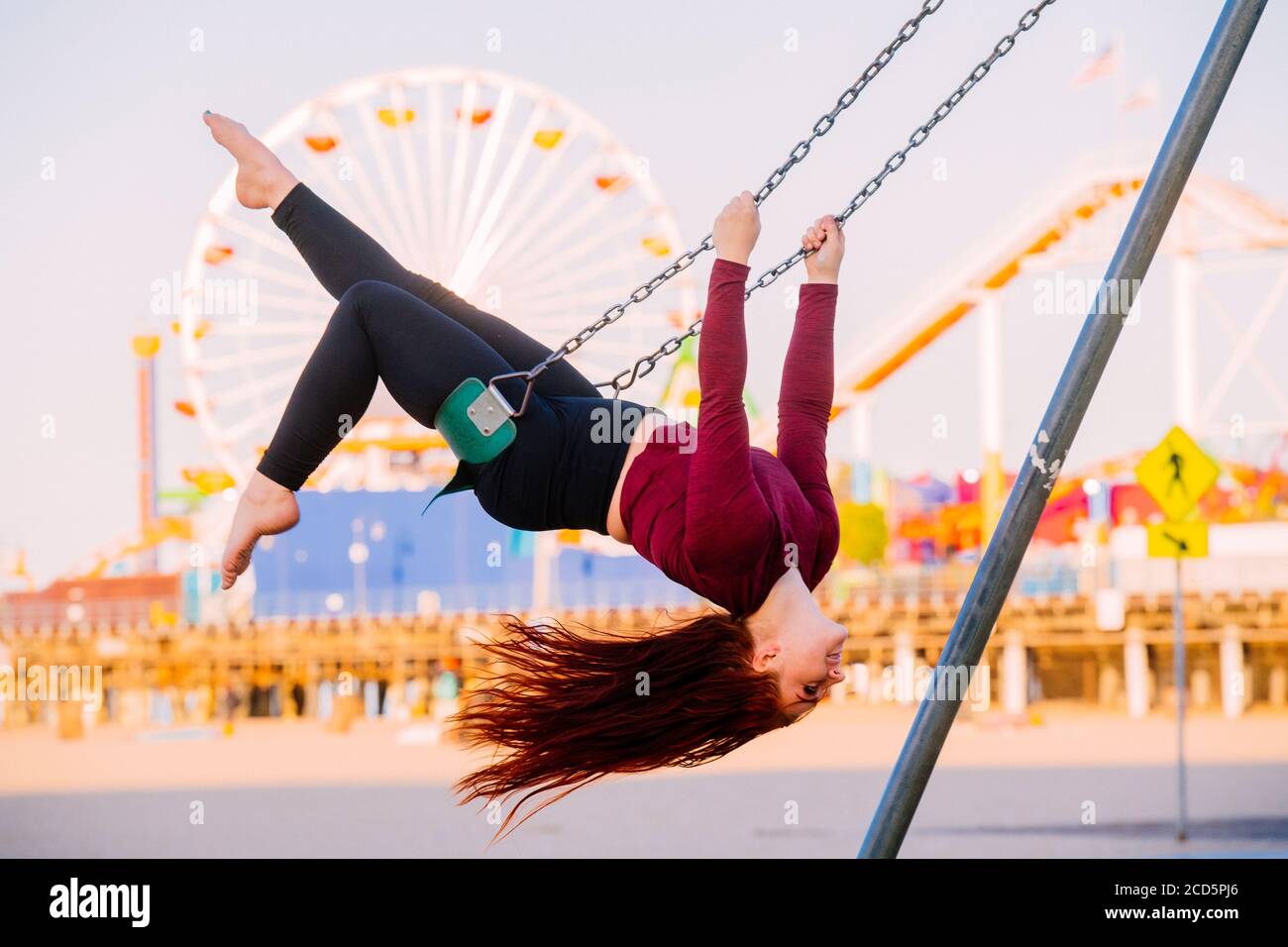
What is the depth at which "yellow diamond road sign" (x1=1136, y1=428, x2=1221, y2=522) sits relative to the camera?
9180 millimetres

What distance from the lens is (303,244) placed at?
301cm

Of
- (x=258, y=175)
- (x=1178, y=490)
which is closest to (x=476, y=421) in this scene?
(x=258, y=175)

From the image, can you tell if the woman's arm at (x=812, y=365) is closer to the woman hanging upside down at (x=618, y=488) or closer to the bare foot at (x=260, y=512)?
the woman hanging upside down at (x=618, y=488)

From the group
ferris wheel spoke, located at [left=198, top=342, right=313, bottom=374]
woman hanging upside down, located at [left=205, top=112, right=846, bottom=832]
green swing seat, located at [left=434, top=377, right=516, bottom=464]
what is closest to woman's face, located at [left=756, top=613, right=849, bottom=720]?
woman hanging upside down, located at [left=205, top=112, right=846, bottom=832]

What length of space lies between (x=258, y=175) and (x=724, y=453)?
Result: 3.27 ft

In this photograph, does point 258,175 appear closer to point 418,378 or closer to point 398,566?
point 418,378

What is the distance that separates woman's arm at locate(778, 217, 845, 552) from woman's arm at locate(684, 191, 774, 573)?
0.34 m

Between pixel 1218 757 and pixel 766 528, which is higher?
pixel 766 528

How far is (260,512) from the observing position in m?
2.94

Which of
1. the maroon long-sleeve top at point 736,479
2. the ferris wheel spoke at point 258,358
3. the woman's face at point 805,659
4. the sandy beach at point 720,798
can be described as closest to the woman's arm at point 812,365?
the maroon long-sleeve top at point 736,479
